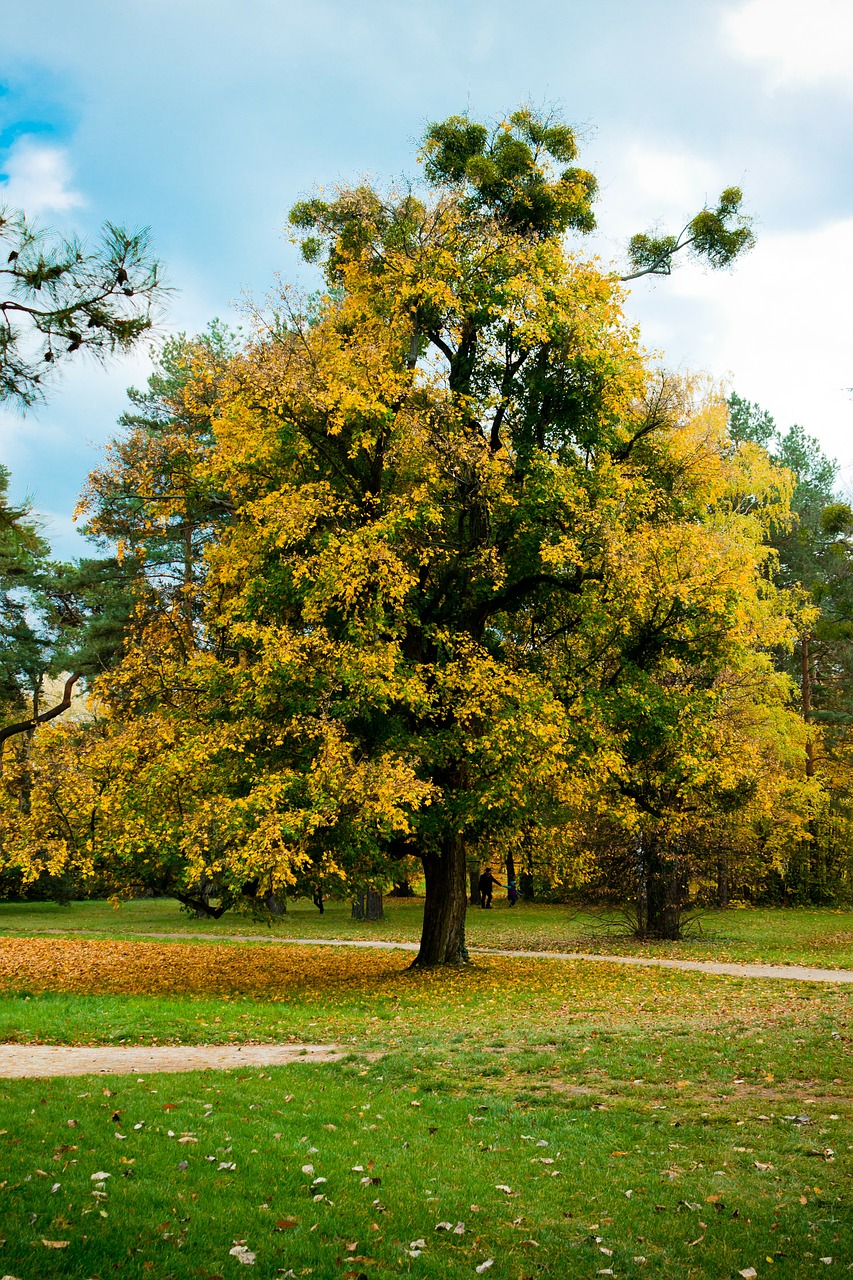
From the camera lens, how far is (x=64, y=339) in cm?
569

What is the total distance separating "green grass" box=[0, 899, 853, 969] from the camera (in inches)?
834

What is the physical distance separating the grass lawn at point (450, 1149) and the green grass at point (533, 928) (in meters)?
8.90

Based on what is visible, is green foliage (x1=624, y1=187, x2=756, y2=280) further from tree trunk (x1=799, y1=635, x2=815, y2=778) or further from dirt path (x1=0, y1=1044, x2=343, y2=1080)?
tree trunk (x1=799, y1=635, x2=815, y2=778)

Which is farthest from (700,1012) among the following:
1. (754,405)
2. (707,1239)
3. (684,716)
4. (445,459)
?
(754,405)

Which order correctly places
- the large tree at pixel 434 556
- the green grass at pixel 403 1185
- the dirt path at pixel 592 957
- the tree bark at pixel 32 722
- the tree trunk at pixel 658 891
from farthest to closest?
1. the tree bark at pixel 32 722
2. the tree trunk at pixel 658 891
3. the dirt path at pixel 592 957
4. the large tree at pixel 434 556
5. the green grass at pixel 403 1185

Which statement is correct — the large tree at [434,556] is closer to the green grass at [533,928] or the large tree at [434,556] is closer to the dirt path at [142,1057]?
the dirt path at [142,1057]

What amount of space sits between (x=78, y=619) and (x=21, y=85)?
3902mm

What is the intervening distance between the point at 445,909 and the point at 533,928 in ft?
40.2

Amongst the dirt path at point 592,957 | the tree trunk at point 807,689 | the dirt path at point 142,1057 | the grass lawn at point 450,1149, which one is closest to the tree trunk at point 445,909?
the dirt path at point 592,957

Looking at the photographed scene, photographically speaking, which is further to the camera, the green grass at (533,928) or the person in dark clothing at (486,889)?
the person in dark clothing at (486,889)

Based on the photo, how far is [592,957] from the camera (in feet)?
65.5

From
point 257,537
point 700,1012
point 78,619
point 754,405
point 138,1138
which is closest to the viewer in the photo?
point 138,1138

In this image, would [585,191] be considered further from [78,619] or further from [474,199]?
[78,619]

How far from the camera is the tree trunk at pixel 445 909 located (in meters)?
16.9
